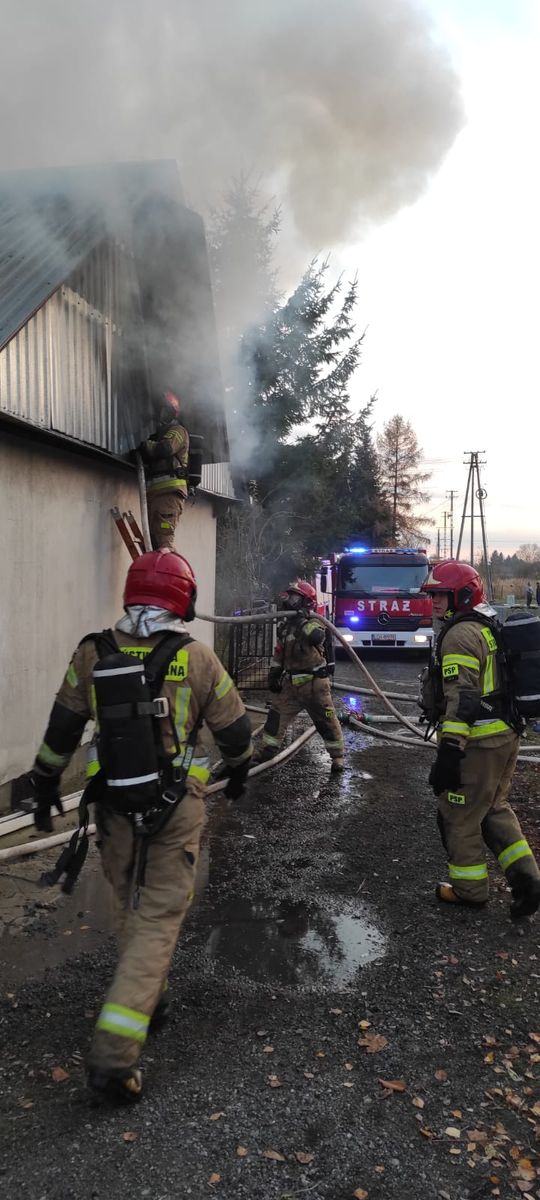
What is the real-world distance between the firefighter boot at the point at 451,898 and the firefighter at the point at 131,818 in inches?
67.3

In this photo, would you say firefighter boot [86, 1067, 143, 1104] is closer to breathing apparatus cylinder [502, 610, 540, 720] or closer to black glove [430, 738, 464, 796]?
black glove [430, 738, 464, 796]

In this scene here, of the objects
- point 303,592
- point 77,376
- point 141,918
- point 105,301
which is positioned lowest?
point 141,918

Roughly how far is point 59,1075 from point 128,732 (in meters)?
1.22

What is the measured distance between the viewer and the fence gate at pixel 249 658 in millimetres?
11133

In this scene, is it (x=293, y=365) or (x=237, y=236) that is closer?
(x=237, y=236)

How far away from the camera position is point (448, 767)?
386 centimetres

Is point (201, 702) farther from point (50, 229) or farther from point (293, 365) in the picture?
point (293, 365)

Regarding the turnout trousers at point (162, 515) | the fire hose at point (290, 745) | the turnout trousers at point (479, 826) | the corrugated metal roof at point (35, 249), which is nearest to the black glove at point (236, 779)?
the turnout trousers at point (479, 826)

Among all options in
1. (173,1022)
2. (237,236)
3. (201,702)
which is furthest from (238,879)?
(237,236)

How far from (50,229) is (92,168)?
943 mm

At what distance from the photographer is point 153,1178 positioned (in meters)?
2.20

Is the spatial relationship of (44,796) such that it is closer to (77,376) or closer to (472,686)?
(472,686)

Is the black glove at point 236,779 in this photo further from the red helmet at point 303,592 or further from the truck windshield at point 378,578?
the truck windshield at point 378,578

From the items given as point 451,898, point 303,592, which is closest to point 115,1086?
point 451,898
